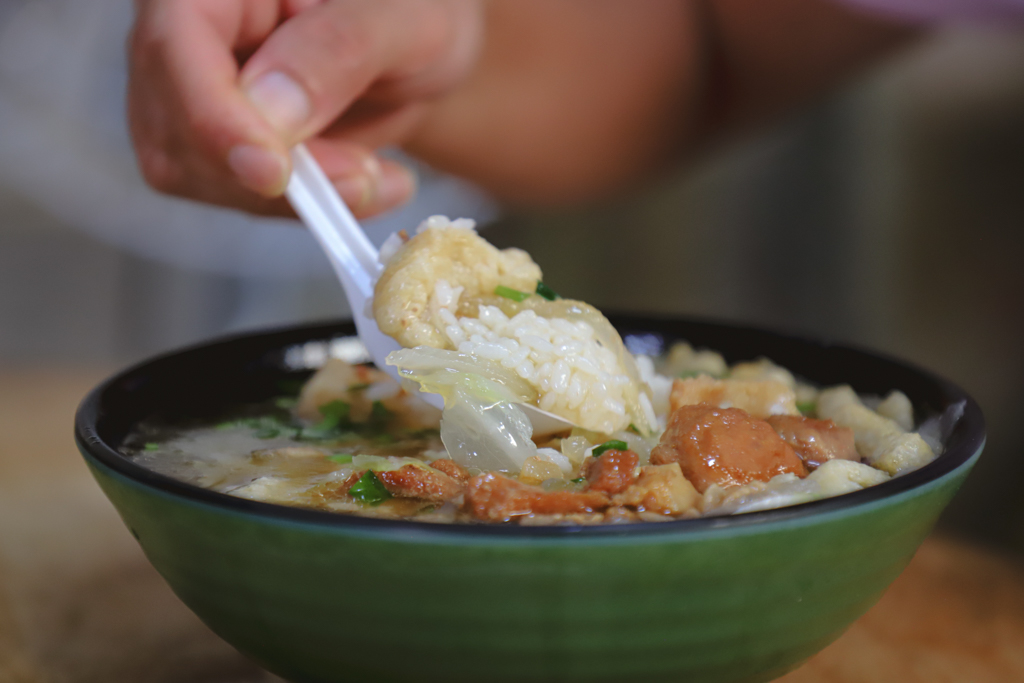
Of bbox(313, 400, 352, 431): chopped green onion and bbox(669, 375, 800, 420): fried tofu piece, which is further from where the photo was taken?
bbox(313, 400, 352, 431): chopped green onion

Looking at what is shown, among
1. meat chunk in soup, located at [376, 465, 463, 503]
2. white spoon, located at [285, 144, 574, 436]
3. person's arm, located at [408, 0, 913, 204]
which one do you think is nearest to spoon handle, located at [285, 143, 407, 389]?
white spoon, located at [285, 144, 574, 436]

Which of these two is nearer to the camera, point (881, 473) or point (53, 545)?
point (881, 473)

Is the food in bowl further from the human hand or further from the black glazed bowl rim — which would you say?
the human hand

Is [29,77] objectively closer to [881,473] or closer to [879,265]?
[879,265]

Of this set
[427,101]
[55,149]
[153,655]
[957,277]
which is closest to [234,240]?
[55,149]

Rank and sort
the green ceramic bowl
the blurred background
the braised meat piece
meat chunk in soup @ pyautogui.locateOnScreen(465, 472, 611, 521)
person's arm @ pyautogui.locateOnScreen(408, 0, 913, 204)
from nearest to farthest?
the green ceramic bowl, meat chunk in soup @ pyautogui.locateOnScreen(465, 472, 611, 521), the braised meat piece, person's arm @ pyautogui.locateOnScreen(408, 0, 913, 204), the blurred background

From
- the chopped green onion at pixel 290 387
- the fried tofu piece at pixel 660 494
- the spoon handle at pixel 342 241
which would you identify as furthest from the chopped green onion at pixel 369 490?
the chopped green onion at pixel 290 387

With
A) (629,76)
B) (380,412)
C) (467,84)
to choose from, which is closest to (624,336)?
(380,412)
